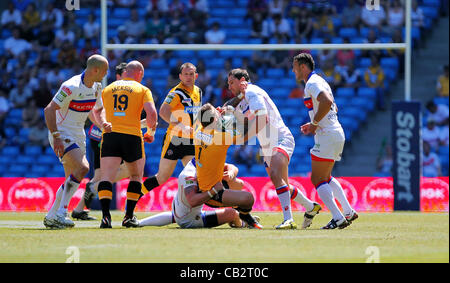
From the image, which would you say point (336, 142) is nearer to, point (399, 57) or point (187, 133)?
point (187, 133)

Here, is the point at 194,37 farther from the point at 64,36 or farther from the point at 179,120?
the point at 179,120

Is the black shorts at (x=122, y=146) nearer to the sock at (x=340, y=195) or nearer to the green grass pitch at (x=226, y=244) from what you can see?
the green grass pitch at (x=226, y=244)

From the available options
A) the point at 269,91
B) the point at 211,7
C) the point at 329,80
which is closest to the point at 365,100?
the point at 329,80

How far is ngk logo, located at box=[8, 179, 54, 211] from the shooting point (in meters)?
17.4

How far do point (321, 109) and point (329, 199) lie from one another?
1.18m

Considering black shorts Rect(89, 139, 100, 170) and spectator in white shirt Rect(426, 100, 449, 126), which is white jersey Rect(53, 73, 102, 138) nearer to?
black shorts Rect(89, 139, 100, 170)

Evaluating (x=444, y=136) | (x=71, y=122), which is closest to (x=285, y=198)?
(x=71, y=122)

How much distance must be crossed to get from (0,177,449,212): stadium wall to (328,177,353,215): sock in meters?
5.63

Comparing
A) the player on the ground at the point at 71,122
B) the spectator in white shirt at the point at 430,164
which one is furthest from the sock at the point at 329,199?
the spectator in white shirt at the point at 430,164

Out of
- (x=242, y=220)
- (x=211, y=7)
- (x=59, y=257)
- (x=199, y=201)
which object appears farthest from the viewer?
(x=211, y=7)

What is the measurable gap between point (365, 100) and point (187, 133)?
9651mm

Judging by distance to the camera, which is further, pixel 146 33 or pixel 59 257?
pixel 146 33

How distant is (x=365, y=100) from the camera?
71.1 ft

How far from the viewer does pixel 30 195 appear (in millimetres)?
17516
